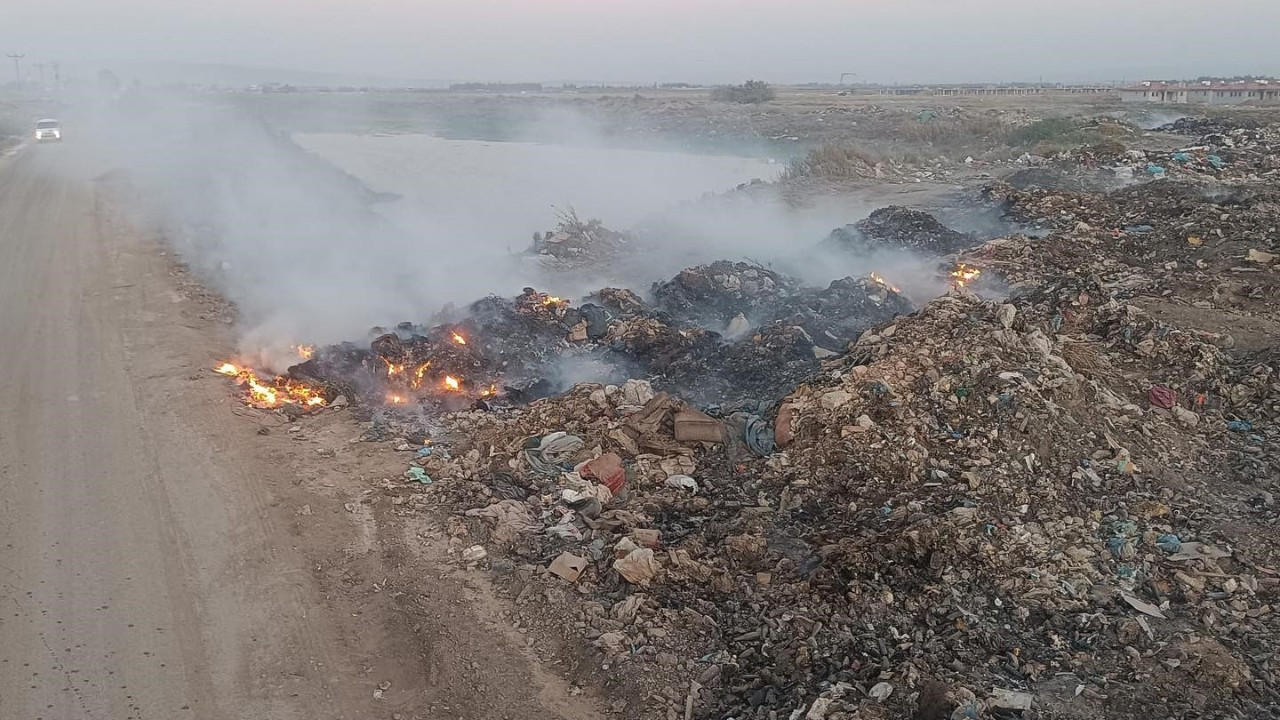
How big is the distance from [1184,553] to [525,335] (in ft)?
22.1

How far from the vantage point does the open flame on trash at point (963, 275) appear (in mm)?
12172

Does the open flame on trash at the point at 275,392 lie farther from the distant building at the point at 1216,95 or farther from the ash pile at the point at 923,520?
the distant building at the point at 1216,95

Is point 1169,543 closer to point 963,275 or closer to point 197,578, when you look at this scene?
point 197,578

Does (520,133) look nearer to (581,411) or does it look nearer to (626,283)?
(626,283)

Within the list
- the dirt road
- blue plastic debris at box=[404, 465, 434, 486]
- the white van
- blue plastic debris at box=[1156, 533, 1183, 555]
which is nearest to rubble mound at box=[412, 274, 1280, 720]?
blue plastic debris at box=[1156, 533, 1183, 555]

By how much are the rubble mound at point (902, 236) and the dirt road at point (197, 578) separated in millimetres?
9757

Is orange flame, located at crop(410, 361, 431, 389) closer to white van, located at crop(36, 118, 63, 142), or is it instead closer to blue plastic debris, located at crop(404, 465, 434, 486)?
blue plastic debris, located at crop(404, 465, 434, 486)

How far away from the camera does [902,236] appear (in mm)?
14758

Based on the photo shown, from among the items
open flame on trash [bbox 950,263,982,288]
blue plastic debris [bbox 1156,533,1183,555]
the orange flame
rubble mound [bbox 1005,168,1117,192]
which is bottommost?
blue plastic debris [bbox 1156,533,1183,555]

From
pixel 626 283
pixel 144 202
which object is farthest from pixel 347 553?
pixel 144 202

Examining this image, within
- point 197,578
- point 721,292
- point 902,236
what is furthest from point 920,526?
point 902,236

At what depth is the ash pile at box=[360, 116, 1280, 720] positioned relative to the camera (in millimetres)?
4336

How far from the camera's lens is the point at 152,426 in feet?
24.5

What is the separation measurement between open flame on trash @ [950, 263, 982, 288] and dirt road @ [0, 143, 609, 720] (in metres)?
8.92
